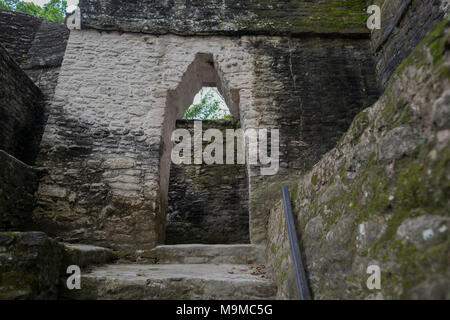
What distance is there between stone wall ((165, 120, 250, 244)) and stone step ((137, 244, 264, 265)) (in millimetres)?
2884

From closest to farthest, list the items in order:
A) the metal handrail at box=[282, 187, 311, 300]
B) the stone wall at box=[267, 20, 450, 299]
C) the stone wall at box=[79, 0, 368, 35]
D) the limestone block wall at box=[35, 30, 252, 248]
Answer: the stone wall at box=[267, 20, 450, 299] < the metal handrail at box=[282, 187, 311, 300] < the limestone block wall at box=[35, 30, 252, 248] < the stone wall at box=[79, 0, 368, 35]

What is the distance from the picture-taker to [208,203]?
6.53 m

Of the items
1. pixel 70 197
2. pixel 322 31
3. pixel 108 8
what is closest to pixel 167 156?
pixel 70 197

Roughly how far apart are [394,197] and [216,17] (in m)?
4.49

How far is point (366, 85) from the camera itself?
4.50 m

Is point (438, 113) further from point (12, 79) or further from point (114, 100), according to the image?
point (12, 79)

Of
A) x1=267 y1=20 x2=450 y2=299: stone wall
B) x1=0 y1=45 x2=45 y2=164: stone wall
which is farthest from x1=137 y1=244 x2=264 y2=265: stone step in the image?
x1=0 y1=45 x2=45 y2=164: stone wall

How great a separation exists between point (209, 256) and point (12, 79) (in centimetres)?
401

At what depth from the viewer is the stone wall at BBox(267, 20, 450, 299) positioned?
1.05 meters

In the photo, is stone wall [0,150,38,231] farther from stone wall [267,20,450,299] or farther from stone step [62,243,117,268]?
stone wall [267,20,450,299]

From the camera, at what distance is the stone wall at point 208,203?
20.7 ft

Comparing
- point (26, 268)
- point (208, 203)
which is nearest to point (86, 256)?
point (26, 268)

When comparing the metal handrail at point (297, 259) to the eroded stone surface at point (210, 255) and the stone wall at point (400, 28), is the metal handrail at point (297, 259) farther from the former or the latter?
the stone wall at point (400, 28)

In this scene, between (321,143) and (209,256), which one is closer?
(209,256)
